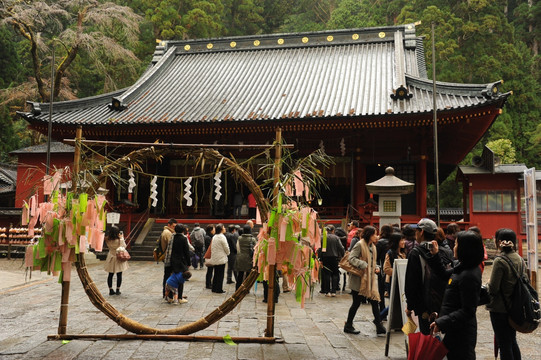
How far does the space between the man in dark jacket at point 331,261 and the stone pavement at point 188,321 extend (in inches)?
10.8

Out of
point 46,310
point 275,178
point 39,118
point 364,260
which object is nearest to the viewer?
point 275,178

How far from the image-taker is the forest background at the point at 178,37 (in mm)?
26688

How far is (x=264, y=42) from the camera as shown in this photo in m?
25.1

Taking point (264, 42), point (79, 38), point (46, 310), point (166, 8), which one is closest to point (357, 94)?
point (264, 42)

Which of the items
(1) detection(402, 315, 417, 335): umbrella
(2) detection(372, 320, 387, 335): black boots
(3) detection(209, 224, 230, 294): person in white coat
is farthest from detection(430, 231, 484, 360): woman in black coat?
(3) detection(209, 224, 230, 294): person in white coat

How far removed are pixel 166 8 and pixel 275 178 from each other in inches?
1262

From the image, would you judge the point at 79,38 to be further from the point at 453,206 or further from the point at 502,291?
the point at 502,291

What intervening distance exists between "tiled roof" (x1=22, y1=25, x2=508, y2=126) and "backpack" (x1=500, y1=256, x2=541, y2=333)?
11893 millimetres

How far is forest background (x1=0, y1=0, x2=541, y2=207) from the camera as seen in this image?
26688mm

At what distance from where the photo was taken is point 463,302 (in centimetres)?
354

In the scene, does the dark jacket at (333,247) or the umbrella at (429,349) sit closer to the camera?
the umbrella at (429,349)

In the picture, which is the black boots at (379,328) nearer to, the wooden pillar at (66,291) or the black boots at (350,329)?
the black boots at (350,329)

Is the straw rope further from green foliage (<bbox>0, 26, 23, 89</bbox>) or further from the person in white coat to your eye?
green foliage (<bbox>0, 26, 23, 89</bbox>)

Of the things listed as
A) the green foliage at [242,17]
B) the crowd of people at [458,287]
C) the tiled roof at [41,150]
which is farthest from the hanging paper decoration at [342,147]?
the green foliage at [242,17]
